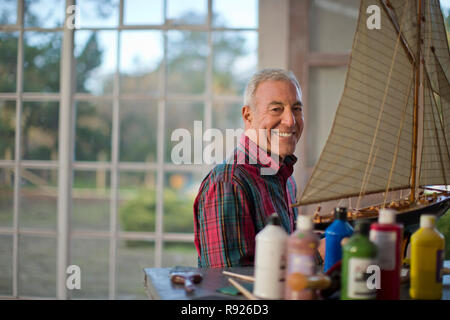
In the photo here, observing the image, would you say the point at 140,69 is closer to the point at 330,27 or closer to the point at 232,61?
the point at 232,61

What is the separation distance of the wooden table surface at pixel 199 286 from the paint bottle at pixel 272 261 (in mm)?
92

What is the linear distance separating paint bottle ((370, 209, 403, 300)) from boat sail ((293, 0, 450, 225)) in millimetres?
296

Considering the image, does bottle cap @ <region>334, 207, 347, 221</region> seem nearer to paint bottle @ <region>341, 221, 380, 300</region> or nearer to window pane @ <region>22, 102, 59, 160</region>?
paint bottle @ <region>341, 221, 380, 300</region>

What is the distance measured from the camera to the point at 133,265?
9.12 meters

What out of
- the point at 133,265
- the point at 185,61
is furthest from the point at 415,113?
the point at 185,61

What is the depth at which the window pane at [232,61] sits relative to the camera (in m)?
15.0

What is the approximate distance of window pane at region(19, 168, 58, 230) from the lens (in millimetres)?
13922

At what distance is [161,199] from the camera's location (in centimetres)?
275

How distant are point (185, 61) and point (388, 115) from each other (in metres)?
15.1

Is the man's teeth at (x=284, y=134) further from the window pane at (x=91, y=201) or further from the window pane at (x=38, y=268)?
the window pane at (x=91, y=201)

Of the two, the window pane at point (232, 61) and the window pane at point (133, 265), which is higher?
the window pane at point (232, 61)

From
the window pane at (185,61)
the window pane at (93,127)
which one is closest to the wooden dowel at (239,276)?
the window pane at (93,127)

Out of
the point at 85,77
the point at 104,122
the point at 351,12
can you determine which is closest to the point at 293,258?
the point at 351,12
